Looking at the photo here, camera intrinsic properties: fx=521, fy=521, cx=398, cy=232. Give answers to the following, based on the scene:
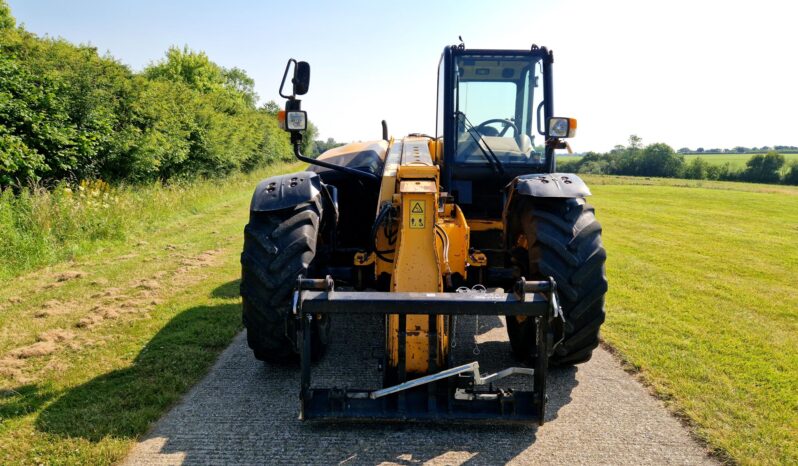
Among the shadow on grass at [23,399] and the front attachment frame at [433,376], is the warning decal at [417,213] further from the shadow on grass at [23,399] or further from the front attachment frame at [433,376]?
the shadow on grass at [23,399]

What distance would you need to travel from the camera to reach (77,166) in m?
9.98

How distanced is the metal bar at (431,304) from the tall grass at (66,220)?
5603 millimetres

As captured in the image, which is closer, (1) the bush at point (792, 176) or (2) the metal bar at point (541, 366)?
(2) the metal bar at point (541, 366)

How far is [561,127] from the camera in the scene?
4.20 m

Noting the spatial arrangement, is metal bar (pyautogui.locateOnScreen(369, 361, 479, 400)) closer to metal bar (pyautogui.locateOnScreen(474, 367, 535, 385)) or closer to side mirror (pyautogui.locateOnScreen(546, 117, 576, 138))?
metal bar (pyautogui.locateOnScreen(474, 367, 535, 385))

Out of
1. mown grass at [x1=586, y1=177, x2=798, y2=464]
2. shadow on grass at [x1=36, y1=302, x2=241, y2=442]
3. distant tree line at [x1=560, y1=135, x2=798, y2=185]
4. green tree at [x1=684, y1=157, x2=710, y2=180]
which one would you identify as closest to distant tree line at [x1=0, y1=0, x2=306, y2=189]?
shadow on grass at [x1=36, y1=302, x2=241, y2=442]

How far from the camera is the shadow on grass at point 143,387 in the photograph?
3119mm

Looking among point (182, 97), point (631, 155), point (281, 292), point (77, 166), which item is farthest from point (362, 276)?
point (631, 155)

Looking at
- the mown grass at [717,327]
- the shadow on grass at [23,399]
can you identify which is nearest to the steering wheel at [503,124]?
the mown grass at [717,327]

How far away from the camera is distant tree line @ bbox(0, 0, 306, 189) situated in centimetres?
845

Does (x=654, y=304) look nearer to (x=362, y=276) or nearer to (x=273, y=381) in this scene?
(x=362, y=276)

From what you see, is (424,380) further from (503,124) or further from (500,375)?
(503,124)

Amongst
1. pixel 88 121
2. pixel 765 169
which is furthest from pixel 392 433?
pixel 765 169

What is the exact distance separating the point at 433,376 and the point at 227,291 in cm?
398
